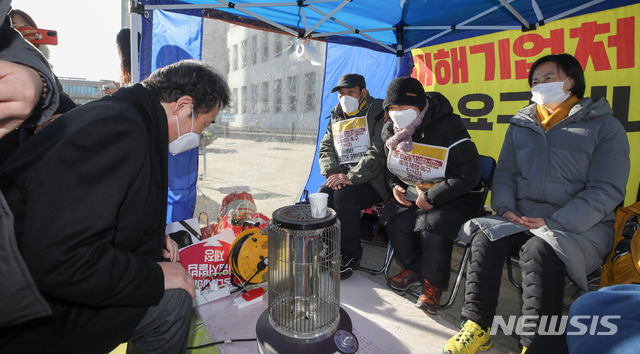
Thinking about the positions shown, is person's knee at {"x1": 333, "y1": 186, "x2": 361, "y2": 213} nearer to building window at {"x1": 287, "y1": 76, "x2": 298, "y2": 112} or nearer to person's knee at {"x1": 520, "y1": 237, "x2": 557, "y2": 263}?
person's knee at {"x1": 520, "y1": 237, "x2": 557, "y2": 263}

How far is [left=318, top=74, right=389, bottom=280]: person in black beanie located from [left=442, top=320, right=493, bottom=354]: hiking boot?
108 centimetres

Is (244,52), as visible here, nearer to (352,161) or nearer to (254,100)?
(254,100)

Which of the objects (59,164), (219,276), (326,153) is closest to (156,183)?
(59,164)

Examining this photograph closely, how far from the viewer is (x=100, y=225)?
101 centimetres

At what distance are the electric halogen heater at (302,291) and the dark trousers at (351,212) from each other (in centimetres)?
102

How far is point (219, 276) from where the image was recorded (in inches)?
98.3

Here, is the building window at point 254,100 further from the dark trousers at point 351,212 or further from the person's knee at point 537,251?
the person's knee at point 537,251

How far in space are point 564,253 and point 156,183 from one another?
85.7 inches

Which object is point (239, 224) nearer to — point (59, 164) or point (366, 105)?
point (366, 105)

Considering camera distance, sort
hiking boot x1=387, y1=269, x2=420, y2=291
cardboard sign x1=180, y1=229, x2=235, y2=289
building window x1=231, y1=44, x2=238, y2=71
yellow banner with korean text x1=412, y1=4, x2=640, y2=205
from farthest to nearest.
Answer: building window x1=231, y1=44, x2=238, y2=71 → yellow banner with korean text x1=412, y1=4, x2=640, y2=205 → hiking boot x1=387, y1=269, x2=420, y2=291 → cardboard sign x1=180, y1=229, x2=235, y2=289

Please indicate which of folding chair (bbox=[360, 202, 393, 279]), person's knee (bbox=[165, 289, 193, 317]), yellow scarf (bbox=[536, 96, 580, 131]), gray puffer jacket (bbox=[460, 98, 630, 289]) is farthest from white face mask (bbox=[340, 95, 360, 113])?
person's knee (bbox=[165, 289, 193, 317])

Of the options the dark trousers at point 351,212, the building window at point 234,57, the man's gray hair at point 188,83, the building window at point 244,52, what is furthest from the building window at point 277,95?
the man's gray hair at point 188,83

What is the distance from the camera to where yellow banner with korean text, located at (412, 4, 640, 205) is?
2.88 m

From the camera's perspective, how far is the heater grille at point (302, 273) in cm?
166
